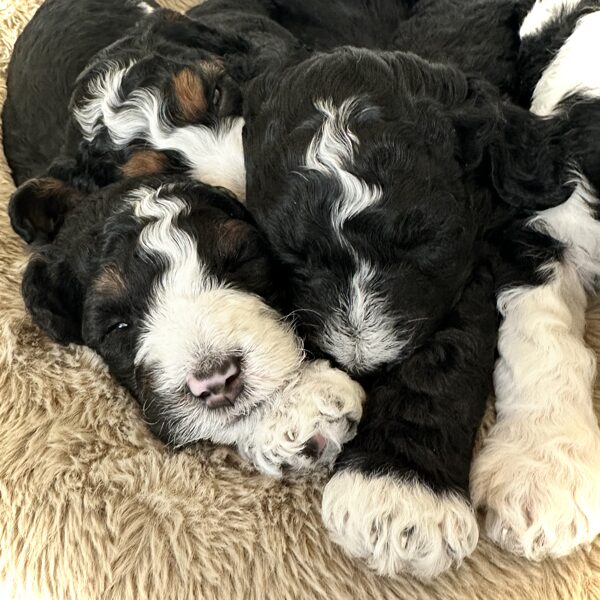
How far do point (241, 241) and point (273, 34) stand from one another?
3.59 ft

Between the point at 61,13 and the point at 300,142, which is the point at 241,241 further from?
the point at 61,13

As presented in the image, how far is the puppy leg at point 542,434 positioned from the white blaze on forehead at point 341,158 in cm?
49

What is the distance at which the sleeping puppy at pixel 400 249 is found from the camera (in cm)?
145

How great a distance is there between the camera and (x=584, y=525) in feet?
4.73

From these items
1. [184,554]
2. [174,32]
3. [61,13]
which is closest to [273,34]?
[174,32]

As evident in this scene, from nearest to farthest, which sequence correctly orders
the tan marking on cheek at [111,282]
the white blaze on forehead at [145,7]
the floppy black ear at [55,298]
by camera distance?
1. the tan marking on cheek at [111,282]
2. the floppy black ear at [55,298]
3. the white blaze on forehead at [145,7]

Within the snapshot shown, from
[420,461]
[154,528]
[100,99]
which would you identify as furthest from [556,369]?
[100,99]

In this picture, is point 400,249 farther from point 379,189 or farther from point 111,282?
point 111,282

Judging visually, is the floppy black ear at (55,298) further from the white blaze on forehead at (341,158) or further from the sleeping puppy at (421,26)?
the sleeping puppy at (421,26)

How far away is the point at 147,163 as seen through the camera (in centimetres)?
201

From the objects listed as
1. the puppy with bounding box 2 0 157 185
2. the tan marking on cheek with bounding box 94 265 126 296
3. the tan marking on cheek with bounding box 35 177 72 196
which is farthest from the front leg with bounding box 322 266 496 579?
the puppy with bounding box 2 0 157 185

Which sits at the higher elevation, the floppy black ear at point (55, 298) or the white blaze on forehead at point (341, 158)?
the white blaze on forehead at point (341, 158)

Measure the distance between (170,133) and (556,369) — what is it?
1.16 m

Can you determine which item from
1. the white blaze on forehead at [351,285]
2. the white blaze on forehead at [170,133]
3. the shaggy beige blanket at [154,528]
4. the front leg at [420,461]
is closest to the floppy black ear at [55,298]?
the shaggy beige blanket at [154,528]
